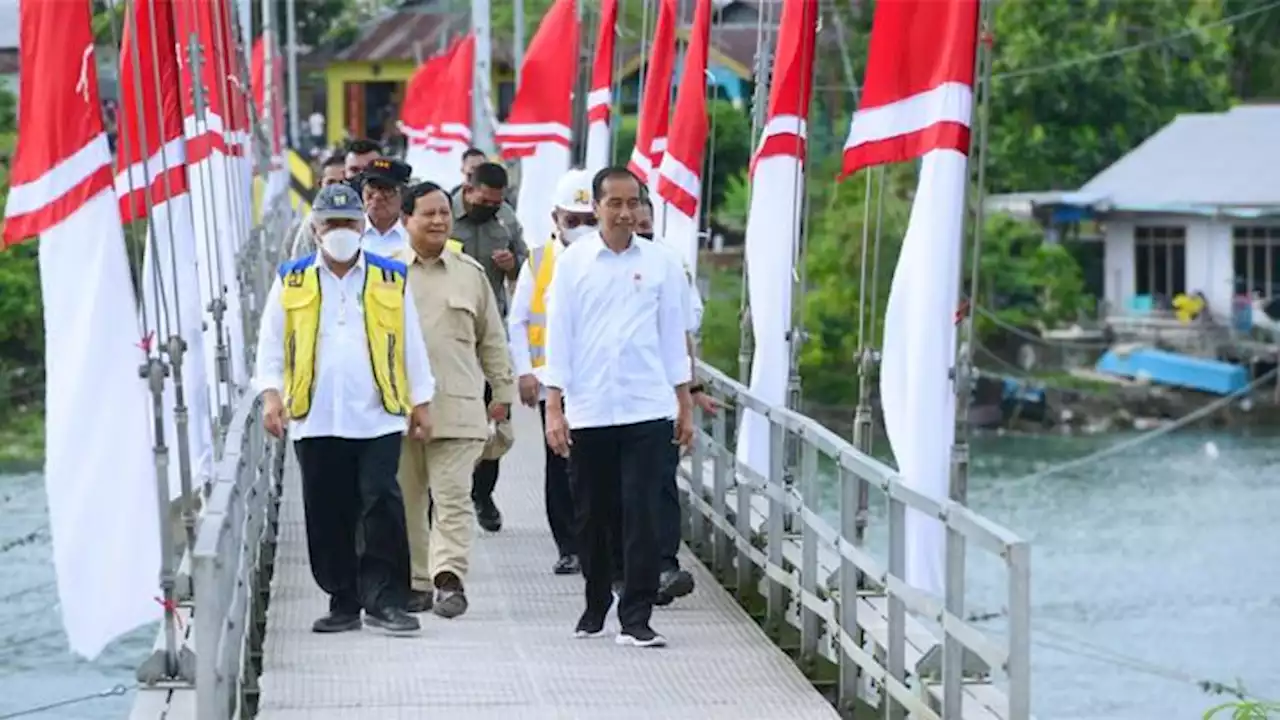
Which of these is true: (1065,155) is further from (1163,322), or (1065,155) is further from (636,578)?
(636,578)

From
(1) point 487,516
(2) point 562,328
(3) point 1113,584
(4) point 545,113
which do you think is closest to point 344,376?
(2) point 562,328

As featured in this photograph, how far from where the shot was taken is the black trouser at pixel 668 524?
1031 centimetres

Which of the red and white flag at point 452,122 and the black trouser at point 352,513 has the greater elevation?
the red and white flag at point 452,122

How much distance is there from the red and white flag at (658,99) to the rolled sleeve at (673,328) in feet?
17.8

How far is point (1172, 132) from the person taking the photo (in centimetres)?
6138

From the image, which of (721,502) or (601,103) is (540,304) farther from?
(601,103)

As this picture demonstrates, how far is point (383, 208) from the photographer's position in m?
11.0

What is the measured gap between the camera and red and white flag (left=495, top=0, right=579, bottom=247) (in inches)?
844

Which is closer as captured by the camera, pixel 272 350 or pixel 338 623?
pixel 272 350

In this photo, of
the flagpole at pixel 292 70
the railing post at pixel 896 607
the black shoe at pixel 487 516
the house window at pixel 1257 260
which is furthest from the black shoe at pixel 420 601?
the house window at pixel 1257 260

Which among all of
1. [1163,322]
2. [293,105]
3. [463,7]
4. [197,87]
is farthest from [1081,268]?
[197,87]

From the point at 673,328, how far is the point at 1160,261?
52685 mm

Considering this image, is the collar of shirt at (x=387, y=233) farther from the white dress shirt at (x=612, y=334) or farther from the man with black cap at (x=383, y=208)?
the white dress shirt at (x=612, y=334)

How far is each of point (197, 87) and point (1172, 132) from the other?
49193 millimetres
